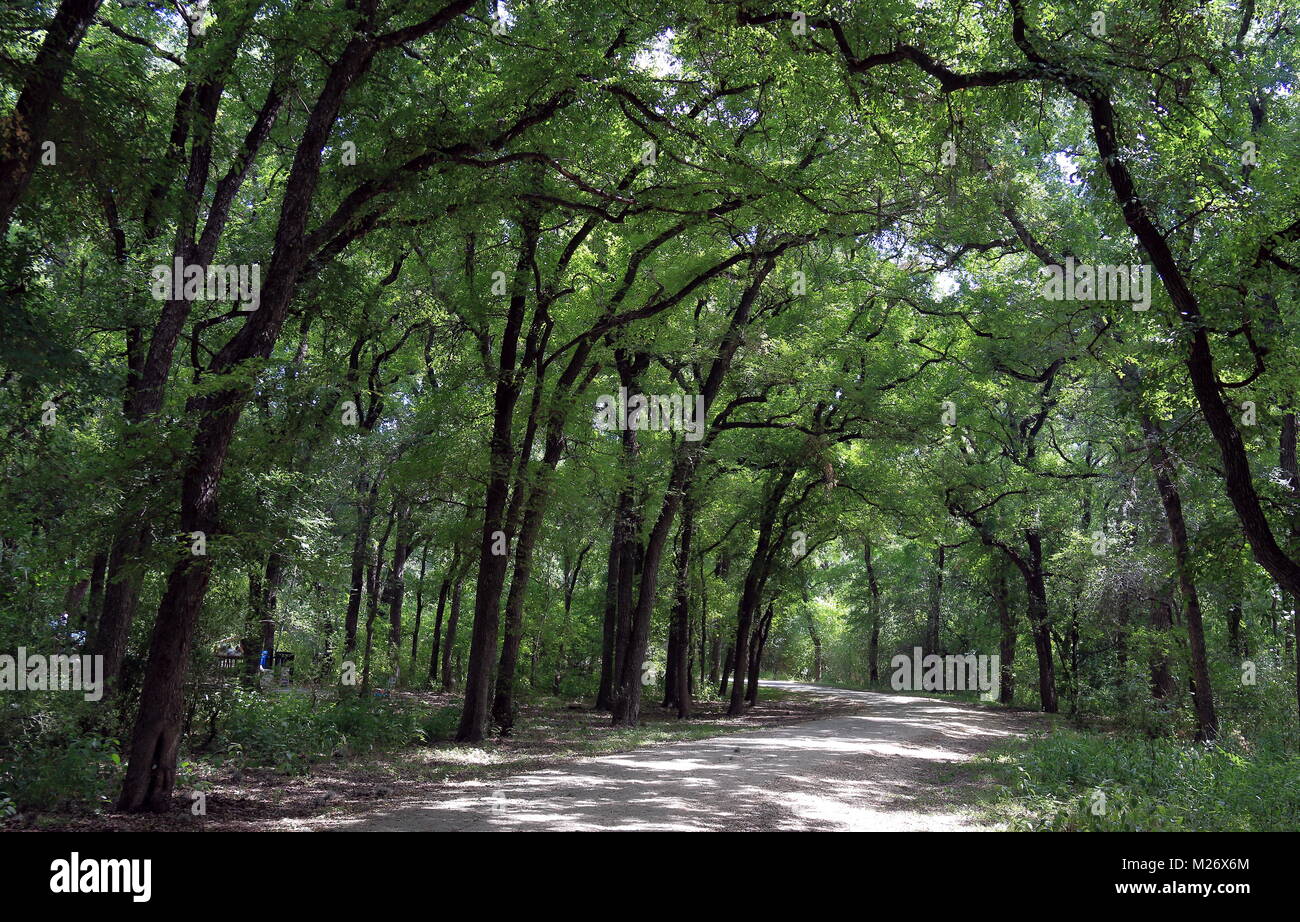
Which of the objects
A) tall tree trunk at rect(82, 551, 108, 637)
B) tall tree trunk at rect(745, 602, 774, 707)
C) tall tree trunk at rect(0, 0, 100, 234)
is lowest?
tall tree trunk at rect(745, 602, 774, 707)

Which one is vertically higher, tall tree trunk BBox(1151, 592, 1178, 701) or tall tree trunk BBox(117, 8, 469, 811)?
tall tree trunk BBox(117, 8, 469, 811)

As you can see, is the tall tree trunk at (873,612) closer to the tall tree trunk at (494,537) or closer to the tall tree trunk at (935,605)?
the tall tree trunk at (935,605)

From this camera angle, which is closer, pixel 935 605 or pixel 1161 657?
pixel 1161 657

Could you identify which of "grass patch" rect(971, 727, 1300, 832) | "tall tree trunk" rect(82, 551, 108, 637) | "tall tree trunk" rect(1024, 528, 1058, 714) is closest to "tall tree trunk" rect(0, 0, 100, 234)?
"tall tree trunk" rect(82, 551, 108, 637)

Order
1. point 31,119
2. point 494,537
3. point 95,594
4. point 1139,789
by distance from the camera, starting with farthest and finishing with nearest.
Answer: point 494,537
point 95,594
point 1139,789
point 31,119

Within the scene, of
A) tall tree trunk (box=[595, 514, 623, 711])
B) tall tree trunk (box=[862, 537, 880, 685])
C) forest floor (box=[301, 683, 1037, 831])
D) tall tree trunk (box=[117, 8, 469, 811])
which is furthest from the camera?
tall tree trunk (box=[862, 537, 880, 685])

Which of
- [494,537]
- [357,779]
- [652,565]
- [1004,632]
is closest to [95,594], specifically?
[494,537]

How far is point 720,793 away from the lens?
9.57m

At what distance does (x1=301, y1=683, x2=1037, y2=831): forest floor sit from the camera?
7758mm

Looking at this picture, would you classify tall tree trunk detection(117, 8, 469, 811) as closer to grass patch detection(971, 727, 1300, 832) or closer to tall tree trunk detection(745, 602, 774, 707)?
grass patch detection(971, 727, 1300, 832)

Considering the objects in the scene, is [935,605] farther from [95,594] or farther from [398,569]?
[95,594]

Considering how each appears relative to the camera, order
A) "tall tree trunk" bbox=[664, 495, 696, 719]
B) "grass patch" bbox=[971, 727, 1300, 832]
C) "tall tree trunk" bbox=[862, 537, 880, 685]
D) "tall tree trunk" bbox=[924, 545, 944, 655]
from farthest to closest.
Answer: "tall tree trunk" bbox=[862, 537, 880, 685], "tall tree trunk" bbox=[924, 545, 944, 655], "tall tree trunk" bbox=[664, 495, 696, 719], "grass patch" bbox=[971, 727, 1300, 832]

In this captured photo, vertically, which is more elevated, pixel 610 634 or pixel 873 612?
pixel 610 634
